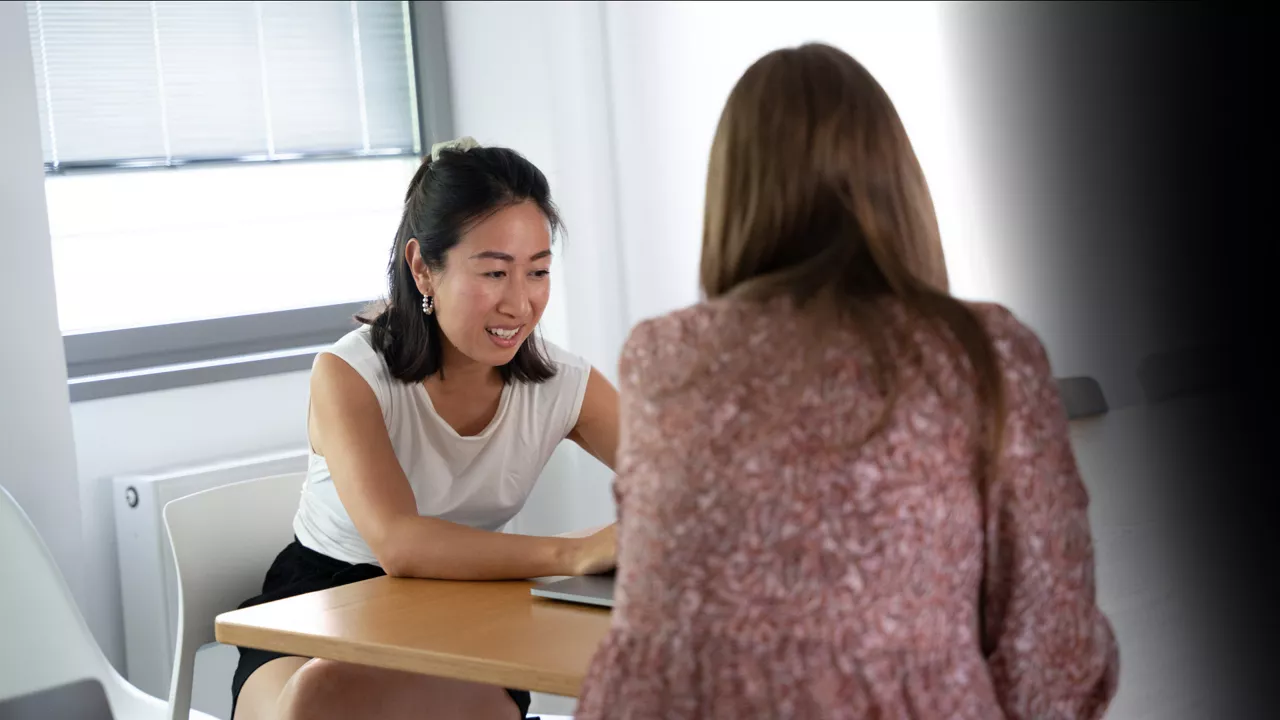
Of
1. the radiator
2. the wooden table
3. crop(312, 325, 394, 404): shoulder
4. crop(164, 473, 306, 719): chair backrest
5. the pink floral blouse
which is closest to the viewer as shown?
the pink floral blouse

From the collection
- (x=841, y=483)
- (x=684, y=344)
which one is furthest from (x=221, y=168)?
(x=841, y=483)

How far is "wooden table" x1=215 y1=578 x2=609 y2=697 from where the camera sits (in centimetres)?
142

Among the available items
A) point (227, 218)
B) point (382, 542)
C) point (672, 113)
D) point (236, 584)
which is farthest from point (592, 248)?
point (382, 542)

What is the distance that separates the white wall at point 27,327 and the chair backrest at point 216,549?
529 millimetres

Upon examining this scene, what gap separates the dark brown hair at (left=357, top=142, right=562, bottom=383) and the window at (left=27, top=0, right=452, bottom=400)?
123 centimetres

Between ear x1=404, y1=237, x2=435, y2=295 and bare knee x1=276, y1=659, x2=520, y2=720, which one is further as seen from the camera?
ear x1=404, y1=237, x2=435, y2=295

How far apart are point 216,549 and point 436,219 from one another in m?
0.67

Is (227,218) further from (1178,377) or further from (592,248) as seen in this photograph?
(1178,377)

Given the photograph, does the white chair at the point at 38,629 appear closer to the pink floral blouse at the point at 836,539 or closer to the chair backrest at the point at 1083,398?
the pink floral blouse at the point at 836,539

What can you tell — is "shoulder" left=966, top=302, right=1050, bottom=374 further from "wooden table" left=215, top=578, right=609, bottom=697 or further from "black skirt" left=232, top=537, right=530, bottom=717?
"black skirt" left=232, top=537, right=530, bottom=717

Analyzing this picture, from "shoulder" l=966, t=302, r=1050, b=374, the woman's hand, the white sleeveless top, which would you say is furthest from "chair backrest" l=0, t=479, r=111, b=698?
"shoulder" l=966, t=302, r=1050, b=374

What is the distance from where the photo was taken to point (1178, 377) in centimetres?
244

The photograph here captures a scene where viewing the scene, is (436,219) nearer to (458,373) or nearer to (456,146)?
A: (456,146)

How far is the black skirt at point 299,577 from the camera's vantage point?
212 cm
